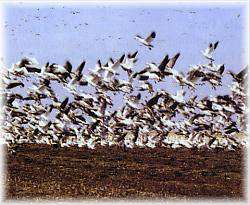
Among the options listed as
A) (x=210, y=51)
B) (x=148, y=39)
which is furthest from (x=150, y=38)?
(x=210, y=51)

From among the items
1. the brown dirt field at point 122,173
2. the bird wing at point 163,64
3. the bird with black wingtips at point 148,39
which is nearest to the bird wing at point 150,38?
the bird with black wingtips at point 148,39

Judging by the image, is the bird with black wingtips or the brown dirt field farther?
the bird with black wingtips

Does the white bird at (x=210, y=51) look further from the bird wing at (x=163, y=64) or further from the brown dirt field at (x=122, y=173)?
the brown dirt field at (x=122, y=173)

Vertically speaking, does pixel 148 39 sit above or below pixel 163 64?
above

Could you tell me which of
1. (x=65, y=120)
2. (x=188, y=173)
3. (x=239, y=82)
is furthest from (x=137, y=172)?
(x=239, y=82)

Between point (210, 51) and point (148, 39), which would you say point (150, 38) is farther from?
point (210, 51)

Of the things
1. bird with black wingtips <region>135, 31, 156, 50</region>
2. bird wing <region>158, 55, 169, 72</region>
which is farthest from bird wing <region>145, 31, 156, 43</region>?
bird wing <region>158, 55, 169, 72</region>

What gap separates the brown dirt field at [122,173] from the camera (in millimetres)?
9438

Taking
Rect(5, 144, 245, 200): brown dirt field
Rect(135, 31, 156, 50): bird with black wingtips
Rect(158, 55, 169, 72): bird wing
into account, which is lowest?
Rect(5, 144, 245, 200): brown dirt field

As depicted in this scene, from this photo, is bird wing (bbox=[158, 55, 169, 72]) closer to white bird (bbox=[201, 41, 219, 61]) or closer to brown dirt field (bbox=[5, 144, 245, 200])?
white bird (bbox=[201, 41, 219, 61])

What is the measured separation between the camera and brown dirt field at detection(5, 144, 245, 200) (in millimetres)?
9438

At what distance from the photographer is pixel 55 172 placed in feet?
36.3

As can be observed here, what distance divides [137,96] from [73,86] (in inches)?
59.2

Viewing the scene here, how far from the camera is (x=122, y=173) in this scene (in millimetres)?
11156
